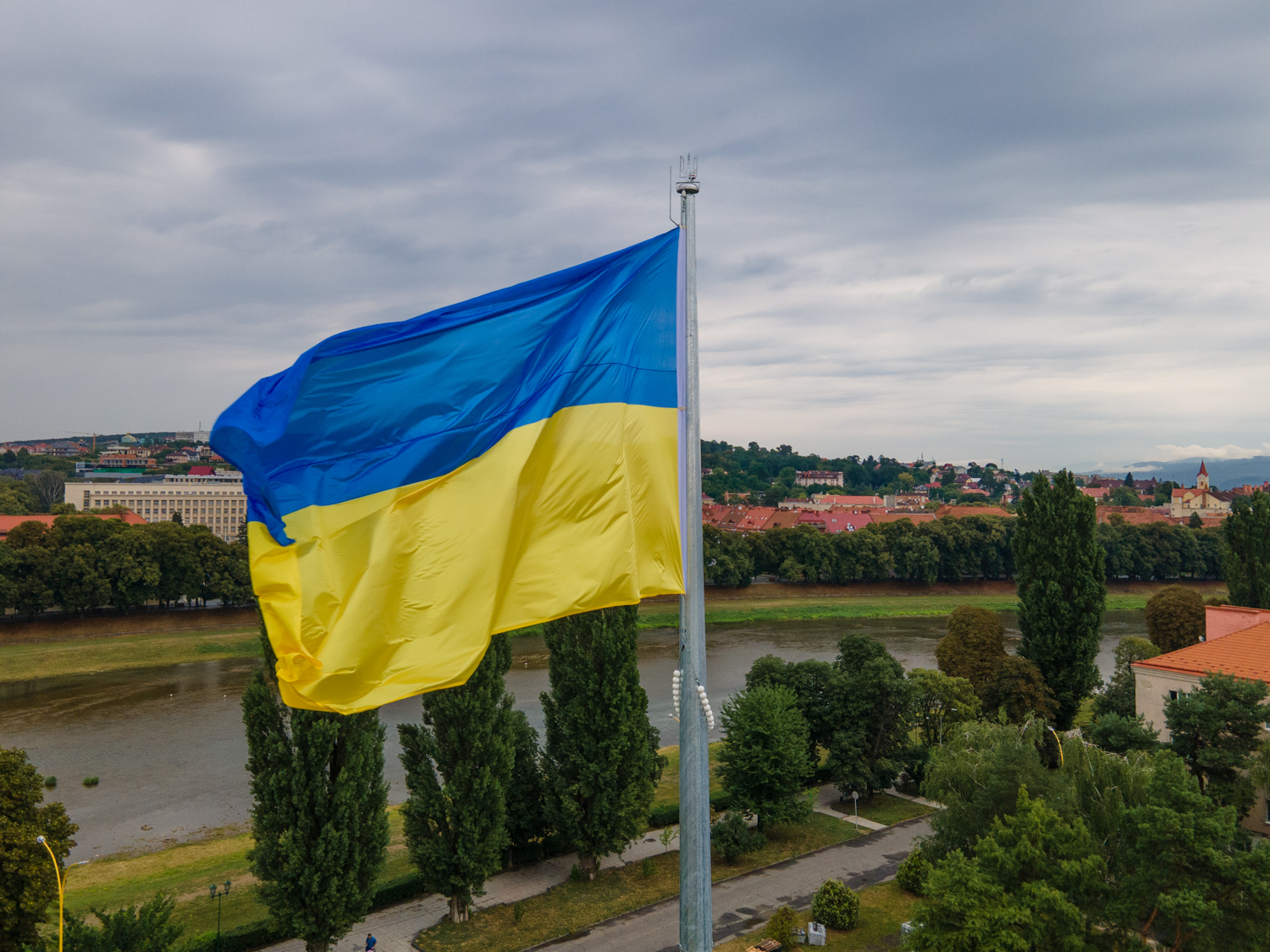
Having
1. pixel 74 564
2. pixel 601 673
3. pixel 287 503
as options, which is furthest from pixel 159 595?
pixel 287 503

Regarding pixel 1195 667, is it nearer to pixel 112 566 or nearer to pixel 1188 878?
pixel 1188 878

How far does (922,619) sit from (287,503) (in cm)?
7069

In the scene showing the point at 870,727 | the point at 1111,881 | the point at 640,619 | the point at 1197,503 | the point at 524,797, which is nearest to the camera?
the point at 1111,881

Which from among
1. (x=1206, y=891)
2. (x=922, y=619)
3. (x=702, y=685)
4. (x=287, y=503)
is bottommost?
(x=922, y=619)

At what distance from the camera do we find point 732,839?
75.2 ft

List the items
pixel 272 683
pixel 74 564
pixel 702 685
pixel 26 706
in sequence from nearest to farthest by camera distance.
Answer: pixel 702 685
pixel 272 683
pixel 26 706
pixel 74 564

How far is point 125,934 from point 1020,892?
46.6 feet

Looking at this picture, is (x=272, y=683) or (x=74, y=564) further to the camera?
(x=74, y=564)

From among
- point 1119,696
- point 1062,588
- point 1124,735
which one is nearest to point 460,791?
point 1124,735

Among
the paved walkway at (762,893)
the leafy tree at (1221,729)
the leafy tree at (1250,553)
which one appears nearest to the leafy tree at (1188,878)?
the paved walkway at (762,893)

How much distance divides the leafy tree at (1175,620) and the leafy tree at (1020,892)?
111ft

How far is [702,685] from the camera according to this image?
19.6 feet

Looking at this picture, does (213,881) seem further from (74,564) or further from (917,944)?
(74,564)

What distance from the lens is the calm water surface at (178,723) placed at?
28.1 m
